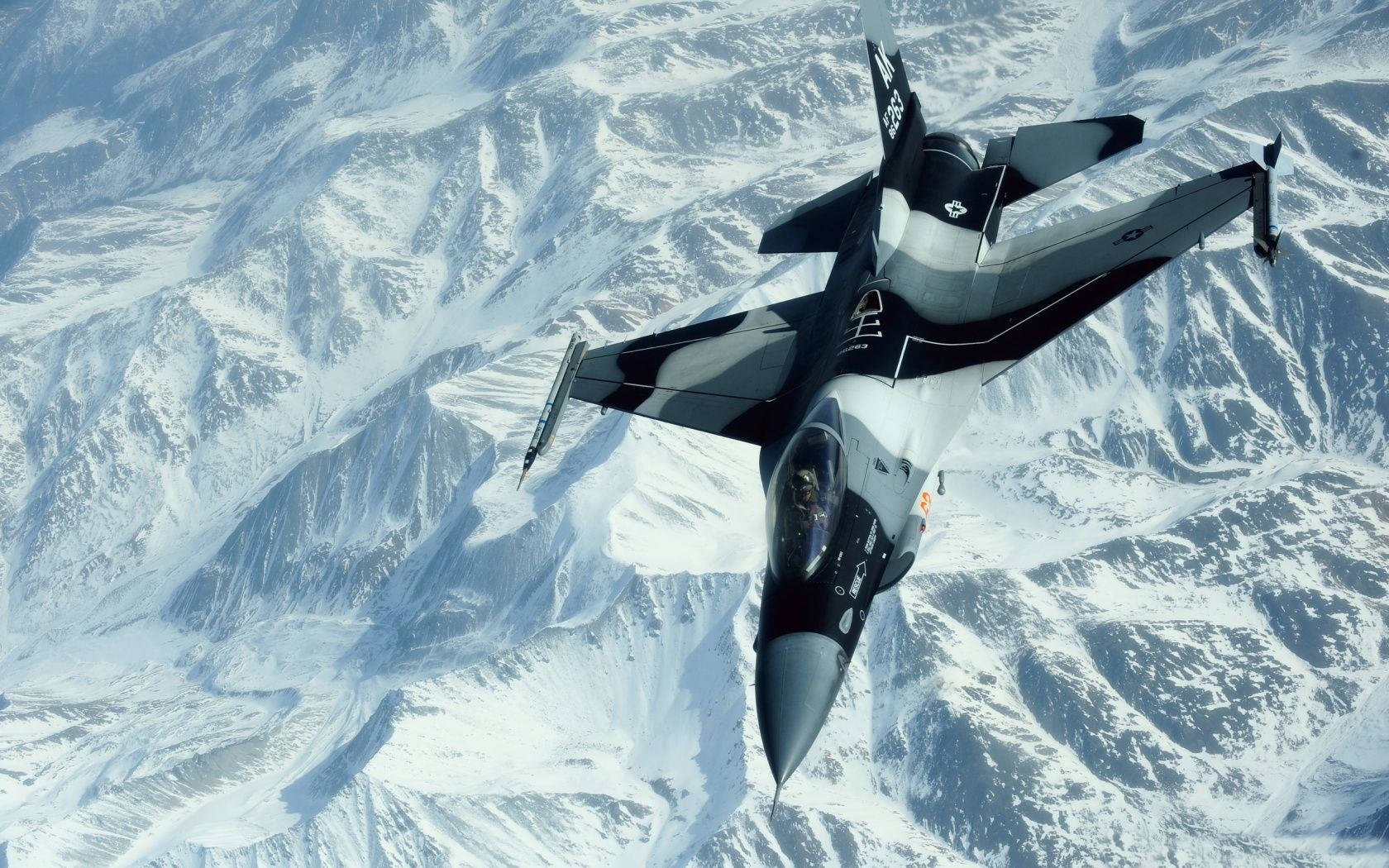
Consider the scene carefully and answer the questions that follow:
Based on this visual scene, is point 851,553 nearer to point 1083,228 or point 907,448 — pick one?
point 907,448

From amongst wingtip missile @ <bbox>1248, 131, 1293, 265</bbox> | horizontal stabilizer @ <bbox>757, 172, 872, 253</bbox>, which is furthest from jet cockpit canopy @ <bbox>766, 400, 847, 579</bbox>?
horizontal stabilizer @ <bbox>757, 172, 872, 253</bbox>

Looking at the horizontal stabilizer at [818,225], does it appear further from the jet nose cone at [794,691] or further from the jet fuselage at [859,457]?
the jet nose cone at [794,691]

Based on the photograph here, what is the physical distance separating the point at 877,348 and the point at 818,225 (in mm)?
15243

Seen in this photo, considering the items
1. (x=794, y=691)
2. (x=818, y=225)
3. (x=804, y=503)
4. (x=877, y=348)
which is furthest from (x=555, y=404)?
(x=818, y=225)

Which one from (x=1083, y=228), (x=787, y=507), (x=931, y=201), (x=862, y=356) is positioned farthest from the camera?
(x=931, y=201)

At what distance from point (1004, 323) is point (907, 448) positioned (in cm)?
857

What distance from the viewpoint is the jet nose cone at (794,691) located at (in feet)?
109

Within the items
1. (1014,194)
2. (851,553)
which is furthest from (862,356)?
(1014,194)

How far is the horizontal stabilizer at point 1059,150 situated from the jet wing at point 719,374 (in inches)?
402

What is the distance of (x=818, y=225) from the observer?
58562mm

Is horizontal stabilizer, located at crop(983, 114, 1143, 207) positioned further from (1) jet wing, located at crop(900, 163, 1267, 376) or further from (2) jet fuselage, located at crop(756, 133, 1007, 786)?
(1) jet wing, located at crop(900, 163, 1267, 376)

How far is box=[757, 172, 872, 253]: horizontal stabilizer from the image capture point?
57.7m

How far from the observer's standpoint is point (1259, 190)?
43.9 metres

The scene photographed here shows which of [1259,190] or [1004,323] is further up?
[1259,190]
